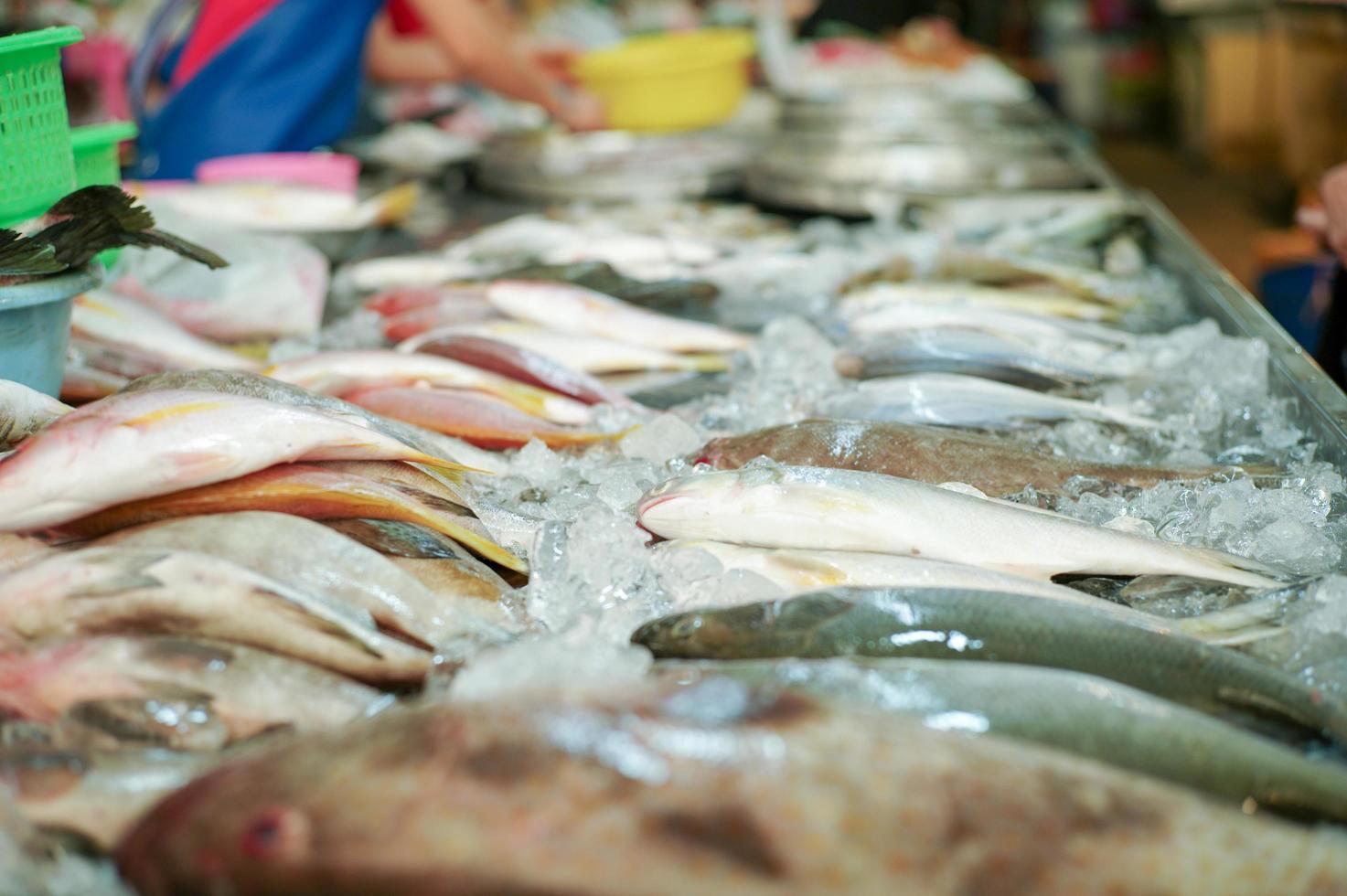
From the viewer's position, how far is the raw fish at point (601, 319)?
3.26m

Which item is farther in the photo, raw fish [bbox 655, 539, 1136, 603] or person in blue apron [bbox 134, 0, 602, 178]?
person in blue apron [bbox 134, 0, 602, 178]

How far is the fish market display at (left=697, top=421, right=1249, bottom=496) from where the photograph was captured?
222 centimetres

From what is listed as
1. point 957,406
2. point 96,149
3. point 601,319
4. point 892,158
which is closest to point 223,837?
point 957,406

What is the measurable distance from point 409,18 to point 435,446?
21.8 feet

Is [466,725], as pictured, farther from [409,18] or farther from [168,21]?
[409,18]

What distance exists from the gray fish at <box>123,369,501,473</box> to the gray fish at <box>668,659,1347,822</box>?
0.96 metres

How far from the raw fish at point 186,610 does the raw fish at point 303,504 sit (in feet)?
0.78

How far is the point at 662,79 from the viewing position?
6.20 metres

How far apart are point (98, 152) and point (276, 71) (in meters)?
2.67

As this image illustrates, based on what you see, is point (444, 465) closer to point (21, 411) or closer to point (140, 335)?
point (21, 411)

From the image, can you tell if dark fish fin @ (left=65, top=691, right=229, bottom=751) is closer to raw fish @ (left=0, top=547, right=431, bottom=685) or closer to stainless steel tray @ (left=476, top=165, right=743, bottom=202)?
raw fish @ (left=0, top=547, right=431, bottom=685)

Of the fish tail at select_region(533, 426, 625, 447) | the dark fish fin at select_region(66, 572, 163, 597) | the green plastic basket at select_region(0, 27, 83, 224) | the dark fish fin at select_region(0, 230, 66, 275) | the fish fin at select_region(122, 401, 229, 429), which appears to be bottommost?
the fish tail at select_region(533, 426, 625, 447)

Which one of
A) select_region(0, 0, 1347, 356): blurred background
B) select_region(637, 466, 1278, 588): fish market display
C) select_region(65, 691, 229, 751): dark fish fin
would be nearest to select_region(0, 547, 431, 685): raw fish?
select_region(65, 691, 229, 751): dark fish fin

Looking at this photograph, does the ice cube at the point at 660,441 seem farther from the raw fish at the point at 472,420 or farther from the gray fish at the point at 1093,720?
the gray fish at the point at 1093,720
